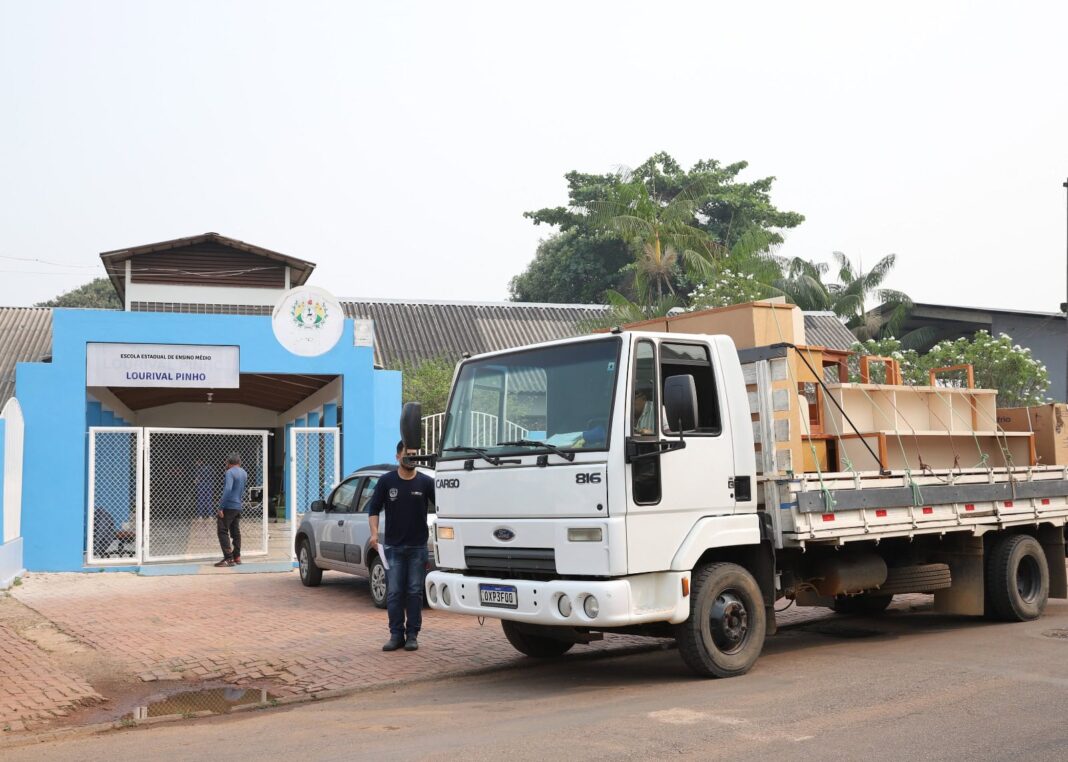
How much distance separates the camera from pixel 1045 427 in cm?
1086

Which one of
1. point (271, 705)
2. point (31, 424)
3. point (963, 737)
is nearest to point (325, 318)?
point (31, 424)

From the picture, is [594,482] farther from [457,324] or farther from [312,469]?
[457,324]

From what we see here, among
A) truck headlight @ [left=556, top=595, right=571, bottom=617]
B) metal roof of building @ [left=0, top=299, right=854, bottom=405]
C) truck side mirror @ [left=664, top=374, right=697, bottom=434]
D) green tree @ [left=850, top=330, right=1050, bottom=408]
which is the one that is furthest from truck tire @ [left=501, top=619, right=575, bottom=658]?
metal roof of building @ [left=0, top=299, right=854, bottom=405]

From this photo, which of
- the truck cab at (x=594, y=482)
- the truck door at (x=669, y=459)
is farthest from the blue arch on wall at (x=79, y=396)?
the truck door at (x=669, y=459)

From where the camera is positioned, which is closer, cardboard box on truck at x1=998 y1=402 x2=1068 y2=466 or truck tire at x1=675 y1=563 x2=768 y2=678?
truck tire at x1=675 y1=563 x2=768 y2=678

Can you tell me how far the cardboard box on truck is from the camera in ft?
35.4

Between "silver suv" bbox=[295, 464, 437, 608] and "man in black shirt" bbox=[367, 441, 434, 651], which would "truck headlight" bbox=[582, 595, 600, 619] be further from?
"silver suv" bbox=[295, 464, 437, 608]

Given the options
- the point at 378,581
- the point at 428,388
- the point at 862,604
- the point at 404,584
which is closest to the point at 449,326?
the point at 428,388

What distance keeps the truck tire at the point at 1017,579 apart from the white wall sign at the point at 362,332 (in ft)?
34.3

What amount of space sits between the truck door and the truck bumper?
136 mm

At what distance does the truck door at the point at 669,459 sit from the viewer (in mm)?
6887

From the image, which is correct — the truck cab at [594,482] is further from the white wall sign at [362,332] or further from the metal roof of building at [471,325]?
the metal roof of building at [471,325]

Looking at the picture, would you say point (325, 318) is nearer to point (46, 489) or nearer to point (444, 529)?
point (46, 489)

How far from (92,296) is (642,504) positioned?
5405 cm
